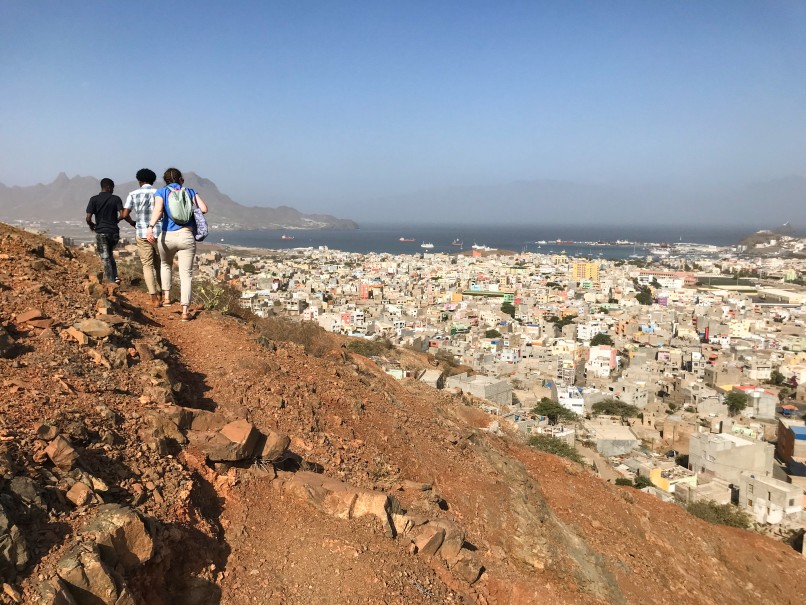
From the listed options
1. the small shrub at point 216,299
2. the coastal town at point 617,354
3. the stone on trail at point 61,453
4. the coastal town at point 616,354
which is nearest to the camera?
the stone on trail at point 61,453

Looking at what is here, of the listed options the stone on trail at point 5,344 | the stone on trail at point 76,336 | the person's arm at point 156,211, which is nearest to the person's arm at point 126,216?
the person's arm at point 156,211

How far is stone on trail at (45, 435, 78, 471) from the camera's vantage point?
2600 mm

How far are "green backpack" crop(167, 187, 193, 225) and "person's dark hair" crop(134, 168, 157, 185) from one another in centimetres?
50

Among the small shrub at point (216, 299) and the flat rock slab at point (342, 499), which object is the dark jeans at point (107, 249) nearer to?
the small shrub at point (216, 299)

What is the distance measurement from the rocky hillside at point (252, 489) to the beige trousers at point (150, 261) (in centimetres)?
35

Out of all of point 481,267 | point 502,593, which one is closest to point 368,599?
point 502,593

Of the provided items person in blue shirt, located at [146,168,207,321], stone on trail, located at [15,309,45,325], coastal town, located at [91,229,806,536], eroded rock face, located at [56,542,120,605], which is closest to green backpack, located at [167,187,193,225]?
person in blue shirt, located at [146,168,207,321]

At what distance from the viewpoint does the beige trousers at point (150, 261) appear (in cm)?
567

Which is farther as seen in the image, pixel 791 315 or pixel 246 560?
pixel 791 315

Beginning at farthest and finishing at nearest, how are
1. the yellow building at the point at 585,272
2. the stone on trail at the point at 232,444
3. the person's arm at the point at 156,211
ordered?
the yellow building at the point at 585,272 < the person's arm at the point at 156,211 < the stone on trail at the point at 232,444

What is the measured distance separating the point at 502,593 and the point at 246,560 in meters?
1.64

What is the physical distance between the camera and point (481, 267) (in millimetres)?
75125

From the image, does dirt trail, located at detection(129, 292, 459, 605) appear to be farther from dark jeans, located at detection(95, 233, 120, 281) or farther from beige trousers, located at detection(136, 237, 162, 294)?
dark jeans, located at detection(95, 233, 120, 281)

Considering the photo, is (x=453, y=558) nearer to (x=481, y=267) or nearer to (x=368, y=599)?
(x=368, y=599)
